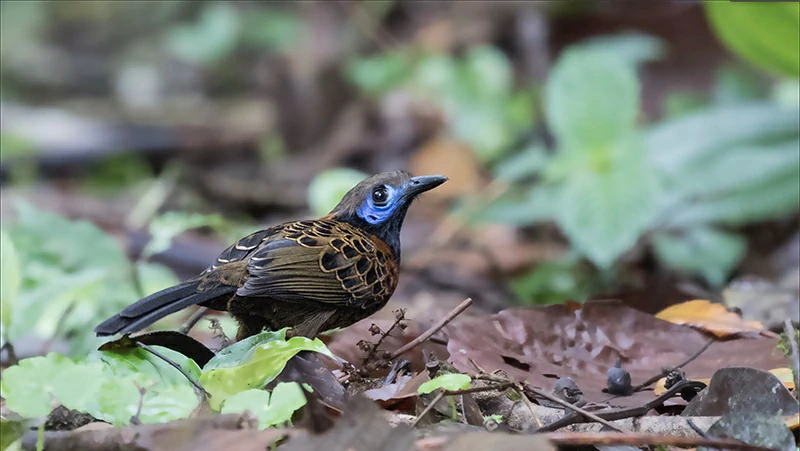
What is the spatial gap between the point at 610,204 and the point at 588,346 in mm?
1677

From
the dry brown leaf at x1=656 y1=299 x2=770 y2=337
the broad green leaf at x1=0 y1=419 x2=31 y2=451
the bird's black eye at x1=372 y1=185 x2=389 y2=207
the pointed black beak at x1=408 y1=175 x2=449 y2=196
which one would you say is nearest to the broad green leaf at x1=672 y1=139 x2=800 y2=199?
the dry brown leaf at x1=656 y1=299 x2=770 y2=337

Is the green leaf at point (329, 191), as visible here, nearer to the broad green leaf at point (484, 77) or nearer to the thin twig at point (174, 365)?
the thin twig at point (174, 365)

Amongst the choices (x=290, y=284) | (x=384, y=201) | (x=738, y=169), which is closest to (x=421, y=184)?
(x=384, y=201)

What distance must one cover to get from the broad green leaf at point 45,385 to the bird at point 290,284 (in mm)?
526

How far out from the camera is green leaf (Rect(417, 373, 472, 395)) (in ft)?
6.57

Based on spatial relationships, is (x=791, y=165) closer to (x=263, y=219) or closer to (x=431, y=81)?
(x=431, y=81)

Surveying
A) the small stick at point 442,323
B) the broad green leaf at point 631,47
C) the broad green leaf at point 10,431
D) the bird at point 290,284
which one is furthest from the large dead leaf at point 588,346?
the broad green leaf at point 631,47

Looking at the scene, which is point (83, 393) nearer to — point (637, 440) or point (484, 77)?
point (637, 440)

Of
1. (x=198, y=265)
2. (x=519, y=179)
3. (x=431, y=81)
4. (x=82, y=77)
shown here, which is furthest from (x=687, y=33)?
(x=82, y=77)

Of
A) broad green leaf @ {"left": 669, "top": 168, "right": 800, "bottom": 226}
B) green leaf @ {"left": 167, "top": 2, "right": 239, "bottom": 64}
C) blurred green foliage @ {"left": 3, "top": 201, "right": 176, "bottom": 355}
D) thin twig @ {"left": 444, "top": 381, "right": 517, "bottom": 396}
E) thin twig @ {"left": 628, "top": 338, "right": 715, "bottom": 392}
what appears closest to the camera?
thin twig @ {"left": 444, "top": 381, "right": 517, "bottom": 396}

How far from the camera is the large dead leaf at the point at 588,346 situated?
276 cm

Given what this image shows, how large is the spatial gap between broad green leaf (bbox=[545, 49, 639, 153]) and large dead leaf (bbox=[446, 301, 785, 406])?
188 centimetres

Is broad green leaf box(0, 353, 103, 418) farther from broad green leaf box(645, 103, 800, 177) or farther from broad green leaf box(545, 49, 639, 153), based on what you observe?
broad green leaf box(645, 103, 800, 177)

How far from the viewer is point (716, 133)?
5.31 metres
